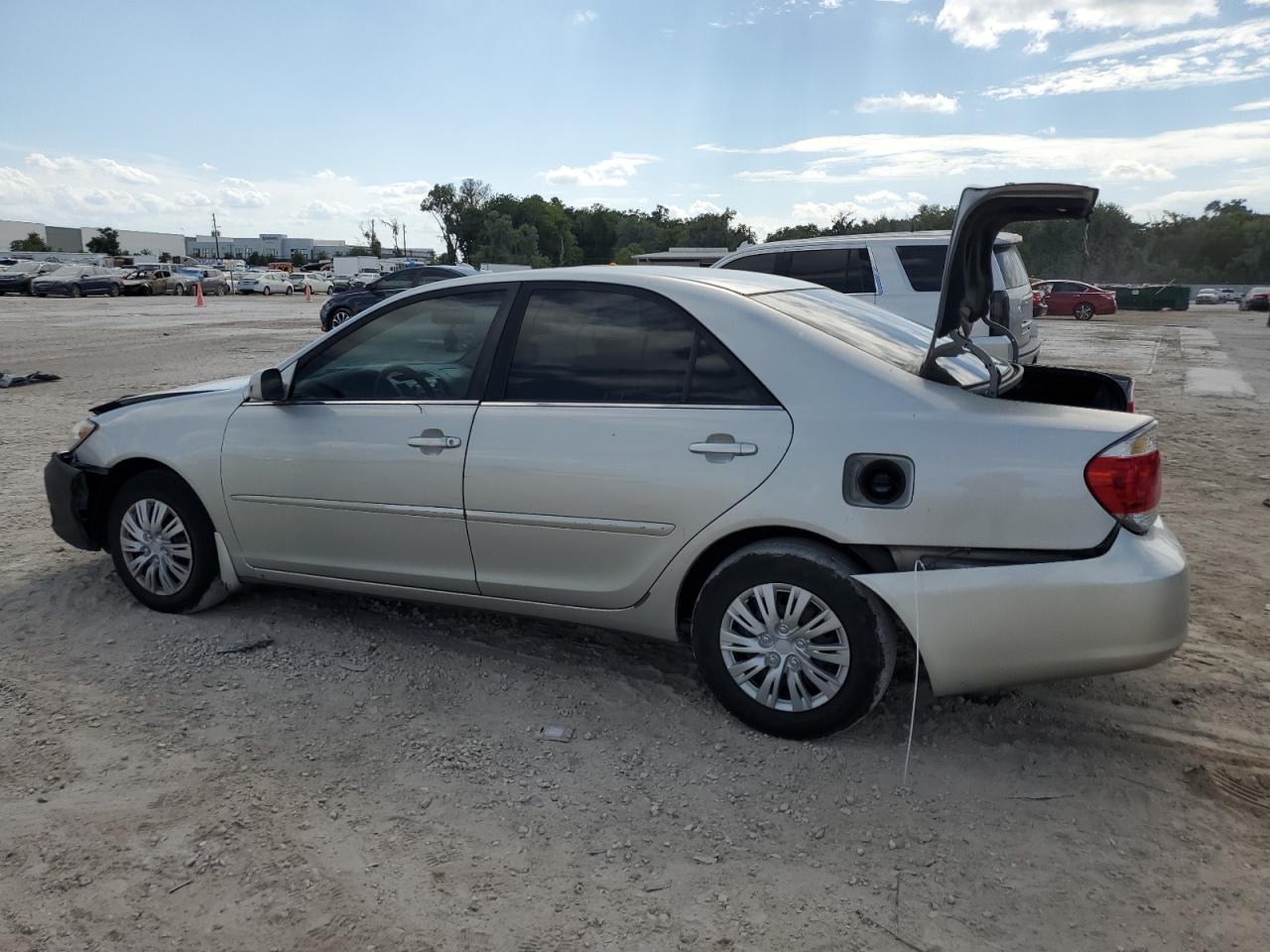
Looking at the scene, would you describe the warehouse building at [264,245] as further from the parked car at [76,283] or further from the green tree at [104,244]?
the parked car at [76,283]

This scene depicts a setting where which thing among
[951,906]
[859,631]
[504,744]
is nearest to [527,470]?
[504,744]

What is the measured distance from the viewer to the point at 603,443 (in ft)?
12.0

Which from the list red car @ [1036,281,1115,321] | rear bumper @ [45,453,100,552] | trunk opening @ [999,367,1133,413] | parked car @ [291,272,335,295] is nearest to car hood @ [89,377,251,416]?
rear bumper @ [45,453,100,552]

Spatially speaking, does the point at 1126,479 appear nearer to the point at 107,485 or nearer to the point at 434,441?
the point at 434,441

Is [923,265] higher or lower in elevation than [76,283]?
higher

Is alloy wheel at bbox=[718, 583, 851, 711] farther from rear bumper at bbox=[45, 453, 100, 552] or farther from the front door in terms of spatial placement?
rear bumper at bbox=[45, 453, 100, 552]

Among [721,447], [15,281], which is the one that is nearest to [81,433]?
[721,447]

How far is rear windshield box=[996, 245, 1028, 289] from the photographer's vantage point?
9.34 meters

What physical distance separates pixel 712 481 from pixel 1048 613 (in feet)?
3.82

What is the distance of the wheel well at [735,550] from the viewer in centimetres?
331

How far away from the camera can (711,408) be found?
354 cm

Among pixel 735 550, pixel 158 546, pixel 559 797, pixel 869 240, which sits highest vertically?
pixel 869 240

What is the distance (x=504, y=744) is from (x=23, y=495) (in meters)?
5.18

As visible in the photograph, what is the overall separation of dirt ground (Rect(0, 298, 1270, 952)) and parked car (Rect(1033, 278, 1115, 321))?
3558 cm
